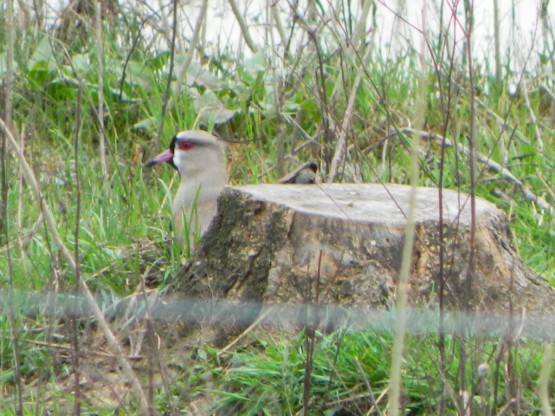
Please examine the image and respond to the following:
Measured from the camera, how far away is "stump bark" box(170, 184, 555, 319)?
A: 156 inches

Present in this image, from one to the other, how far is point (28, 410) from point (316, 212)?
1.16 meters

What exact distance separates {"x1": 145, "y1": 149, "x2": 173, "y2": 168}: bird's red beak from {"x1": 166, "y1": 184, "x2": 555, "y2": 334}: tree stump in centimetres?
126

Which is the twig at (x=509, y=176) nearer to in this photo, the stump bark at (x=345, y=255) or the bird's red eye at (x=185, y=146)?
the bird's red eye at (x=185, y=146)

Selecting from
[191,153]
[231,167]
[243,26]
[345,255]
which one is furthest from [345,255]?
[243,26]

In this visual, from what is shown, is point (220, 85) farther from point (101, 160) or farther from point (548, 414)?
point (548, 414)

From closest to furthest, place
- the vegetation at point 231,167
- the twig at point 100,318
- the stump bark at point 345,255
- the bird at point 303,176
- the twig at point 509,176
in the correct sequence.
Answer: the twig at point 100,318
the vegetation at point 231,167
the stump bark at point 345,255
the bird at point 303,176
the twig at point 509,176

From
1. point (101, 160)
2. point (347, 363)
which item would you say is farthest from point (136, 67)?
point (347, 363)

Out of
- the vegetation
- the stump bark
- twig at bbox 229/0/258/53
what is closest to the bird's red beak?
the vegetation

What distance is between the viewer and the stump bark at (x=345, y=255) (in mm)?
3971

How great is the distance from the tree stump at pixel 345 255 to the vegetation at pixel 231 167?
202mm

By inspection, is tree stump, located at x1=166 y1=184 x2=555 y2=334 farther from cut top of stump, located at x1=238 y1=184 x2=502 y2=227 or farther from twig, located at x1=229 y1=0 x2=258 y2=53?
twig, located at x1=229 y1=0 x2=258 y2=53

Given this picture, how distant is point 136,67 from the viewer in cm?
637

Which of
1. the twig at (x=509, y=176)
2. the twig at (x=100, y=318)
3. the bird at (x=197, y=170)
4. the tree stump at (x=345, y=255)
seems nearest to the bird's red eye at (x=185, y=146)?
the bird at (x=197, y=170)

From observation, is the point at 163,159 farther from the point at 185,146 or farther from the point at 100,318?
the point at 100,318
